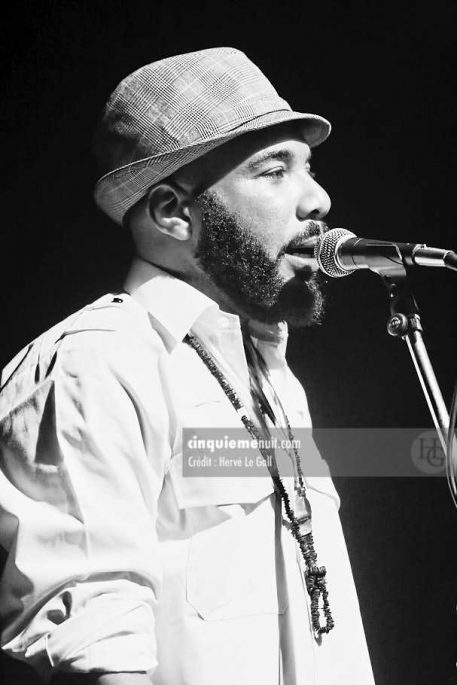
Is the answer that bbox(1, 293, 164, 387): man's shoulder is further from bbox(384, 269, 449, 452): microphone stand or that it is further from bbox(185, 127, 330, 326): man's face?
bbox(384, 269, 449, 452): microphone stand

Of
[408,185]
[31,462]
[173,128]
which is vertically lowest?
[31,462]

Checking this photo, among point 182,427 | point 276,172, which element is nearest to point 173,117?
point 276,172

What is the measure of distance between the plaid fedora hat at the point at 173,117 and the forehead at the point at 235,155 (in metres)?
0.03

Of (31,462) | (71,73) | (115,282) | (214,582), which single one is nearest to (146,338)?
(31,462)

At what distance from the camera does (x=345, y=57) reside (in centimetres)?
236

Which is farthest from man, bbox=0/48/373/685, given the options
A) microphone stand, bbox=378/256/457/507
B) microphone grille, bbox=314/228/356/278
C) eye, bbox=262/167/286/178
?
microphone stand, bbox=378/256/457/507

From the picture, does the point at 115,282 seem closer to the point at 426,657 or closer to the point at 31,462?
the point at 31,462

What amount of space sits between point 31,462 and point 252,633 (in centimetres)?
44

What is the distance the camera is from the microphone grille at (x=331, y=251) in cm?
152

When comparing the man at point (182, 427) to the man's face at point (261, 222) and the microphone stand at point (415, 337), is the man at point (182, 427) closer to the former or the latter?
the man's face at point (261, 222)

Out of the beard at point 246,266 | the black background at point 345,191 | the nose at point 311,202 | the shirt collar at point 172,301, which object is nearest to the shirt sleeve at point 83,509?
the shirt collar at point 172,301

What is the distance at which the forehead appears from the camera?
5.65 ft

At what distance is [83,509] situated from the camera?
50.6 inches

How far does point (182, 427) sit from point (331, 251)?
0.38 metres
